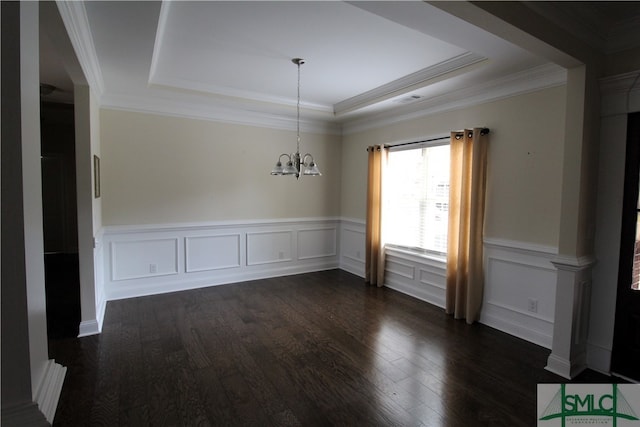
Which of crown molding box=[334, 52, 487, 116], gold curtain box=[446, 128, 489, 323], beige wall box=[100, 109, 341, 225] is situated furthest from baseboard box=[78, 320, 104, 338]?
crown molding box=[334, 52, 487, 116]

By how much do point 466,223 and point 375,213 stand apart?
59.7 inches

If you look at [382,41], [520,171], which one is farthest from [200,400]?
[520,171]

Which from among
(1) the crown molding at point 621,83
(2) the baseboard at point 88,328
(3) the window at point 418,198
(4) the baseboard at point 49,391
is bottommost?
(2) the baseboard at point 88,328

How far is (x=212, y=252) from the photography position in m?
5.00

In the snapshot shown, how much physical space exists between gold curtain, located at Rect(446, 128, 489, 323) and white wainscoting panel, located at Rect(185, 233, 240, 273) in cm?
304

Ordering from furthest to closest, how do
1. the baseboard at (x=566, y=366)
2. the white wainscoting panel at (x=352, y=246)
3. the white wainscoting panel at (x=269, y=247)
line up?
the white wainscoting panel at (x=352, y=246) < the white wainscoting panel at (x=269, y=247) < the baseboard at (x=566, y=366)

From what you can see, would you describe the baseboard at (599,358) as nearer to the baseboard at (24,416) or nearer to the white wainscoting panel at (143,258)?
the baseboard at (24,416)

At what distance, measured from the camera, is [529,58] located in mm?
2957

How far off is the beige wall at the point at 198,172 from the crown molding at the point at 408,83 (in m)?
1.14

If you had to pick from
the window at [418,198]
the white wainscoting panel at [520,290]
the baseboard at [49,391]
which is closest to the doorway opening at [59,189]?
the window at [418,198]

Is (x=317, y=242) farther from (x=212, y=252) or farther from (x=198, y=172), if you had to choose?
(x=198, y=172)

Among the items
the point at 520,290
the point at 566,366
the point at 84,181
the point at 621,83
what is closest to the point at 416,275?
the point at 520,290

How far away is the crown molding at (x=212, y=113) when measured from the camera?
14.0 feet

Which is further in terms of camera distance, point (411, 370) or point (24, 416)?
point (411, 370)
